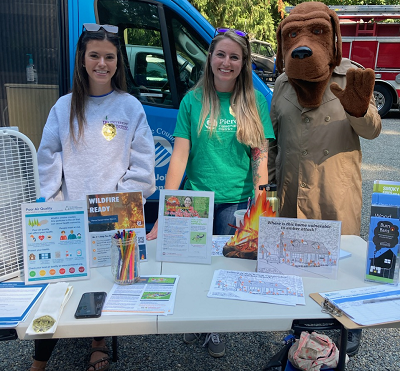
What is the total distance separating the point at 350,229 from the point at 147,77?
6.09ft

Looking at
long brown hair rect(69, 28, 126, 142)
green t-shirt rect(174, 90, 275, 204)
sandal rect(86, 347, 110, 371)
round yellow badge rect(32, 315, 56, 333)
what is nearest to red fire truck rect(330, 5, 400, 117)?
green t-shirt rect(174, 90, 275, 204)

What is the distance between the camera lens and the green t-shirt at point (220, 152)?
1930 mm

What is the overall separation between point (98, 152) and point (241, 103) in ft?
2.36

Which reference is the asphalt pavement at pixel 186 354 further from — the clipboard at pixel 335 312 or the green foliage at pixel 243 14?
the green foliage at pixel 243 14

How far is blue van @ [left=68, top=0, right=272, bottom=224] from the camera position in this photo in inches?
112

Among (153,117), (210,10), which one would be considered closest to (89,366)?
(153,117)

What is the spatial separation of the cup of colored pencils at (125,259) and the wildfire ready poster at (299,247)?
484 mm

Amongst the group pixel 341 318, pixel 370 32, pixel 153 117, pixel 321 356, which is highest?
pixel 370 32

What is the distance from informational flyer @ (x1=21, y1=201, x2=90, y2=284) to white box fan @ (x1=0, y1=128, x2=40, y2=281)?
0.24 ft

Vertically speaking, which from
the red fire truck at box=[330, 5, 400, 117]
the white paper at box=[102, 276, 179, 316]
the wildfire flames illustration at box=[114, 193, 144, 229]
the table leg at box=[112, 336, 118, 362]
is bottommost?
the table leg at box=[112, 336, 118, 362]

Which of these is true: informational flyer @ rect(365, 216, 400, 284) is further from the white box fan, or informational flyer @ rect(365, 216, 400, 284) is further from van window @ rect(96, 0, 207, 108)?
van window @ rect(96, 0, 207, 108)

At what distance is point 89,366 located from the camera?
1.97 metres

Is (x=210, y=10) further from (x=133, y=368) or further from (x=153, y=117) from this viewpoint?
(x=133, y=368)

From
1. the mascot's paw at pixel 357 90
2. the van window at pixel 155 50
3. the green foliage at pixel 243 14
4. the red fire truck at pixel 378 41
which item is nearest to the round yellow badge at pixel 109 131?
the mascot's paw at pixel 357 90
